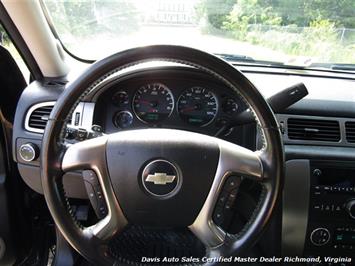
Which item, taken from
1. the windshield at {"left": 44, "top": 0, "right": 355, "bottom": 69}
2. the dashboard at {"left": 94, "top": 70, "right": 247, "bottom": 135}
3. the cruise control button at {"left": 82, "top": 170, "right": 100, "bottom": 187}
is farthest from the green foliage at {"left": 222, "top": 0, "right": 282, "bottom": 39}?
the cruise control button at {"left": 82, "top": 170, "right": 100, "bottom": 187}

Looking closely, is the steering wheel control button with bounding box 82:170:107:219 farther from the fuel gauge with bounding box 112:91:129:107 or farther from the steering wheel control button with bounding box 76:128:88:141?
the fuel gauge with bounding box 112:91:129:107

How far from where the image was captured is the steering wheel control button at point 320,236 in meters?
1.88

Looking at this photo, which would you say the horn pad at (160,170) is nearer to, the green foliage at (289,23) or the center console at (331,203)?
the center console at (331,203)

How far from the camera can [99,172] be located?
127 cm

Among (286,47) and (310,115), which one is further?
(286,47)

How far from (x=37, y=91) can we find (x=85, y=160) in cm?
72

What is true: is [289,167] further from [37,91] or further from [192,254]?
[37,91]

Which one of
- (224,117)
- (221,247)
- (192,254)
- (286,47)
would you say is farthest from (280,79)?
(221,247)

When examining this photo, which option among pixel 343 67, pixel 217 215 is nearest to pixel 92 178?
pixel 217 215

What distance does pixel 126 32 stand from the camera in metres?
2.05

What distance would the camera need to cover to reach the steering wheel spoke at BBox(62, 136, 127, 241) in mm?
1248

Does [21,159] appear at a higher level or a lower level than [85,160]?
lower

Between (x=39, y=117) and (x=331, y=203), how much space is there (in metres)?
1.21

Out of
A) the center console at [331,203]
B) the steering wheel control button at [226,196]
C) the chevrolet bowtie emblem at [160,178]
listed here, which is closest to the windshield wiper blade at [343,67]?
the center console at [331,203]
